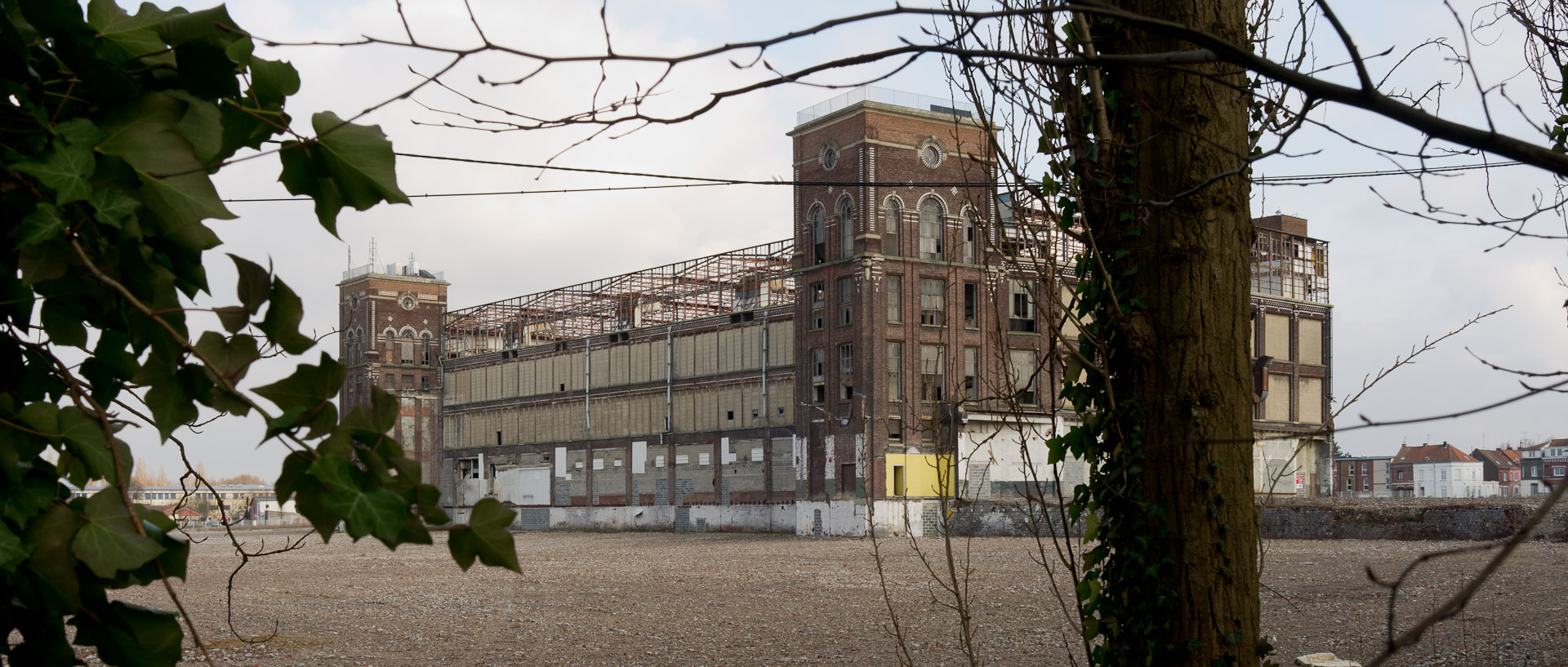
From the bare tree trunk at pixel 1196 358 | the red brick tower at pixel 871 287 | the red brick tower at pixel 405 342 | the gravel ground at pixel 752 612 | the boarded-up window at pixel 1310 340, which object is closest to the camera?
the bare tree trunk at pixel 1196 358

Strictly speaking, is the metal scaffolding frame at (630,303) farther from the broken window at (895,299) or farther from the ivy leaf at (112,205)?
the ivy leaf at (112,205)

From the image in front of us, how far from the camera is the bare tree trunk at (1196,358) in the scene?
4773 mm

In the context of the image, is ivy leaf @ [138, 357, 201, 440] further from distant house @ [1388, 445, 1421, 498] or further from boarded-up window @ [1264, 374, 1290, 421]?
distant house @ [1388, 445, 1421, 498]

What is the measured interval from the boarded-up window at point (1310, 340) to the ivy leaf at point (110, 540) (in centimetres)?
6033

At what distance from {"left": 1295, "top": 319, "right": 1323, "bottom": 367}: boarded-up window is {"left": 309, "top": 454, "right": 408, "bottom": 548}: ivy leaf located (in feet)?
198

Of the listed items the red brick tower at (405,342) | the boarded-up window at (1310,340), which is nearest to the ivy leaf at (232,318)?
the boarded-up window at (1310,340)

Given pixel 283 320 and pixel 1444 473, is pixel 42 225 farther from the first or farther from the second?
pixel 1444 473

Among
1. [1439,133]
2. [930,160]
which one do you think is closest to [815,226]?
[930,160]

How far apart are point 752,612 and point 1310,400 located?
47133mm

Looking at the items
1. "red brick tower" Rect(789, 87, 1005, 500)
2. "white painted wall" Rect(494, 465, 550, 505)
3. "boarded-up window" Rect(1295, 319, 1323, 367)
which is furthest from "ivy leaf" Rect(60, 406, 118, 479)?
"white painted wall" Rect(494, 465, 550, 505)

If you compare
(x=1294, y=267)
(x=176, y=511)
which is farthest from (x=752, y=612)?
(x=1294, y=267)

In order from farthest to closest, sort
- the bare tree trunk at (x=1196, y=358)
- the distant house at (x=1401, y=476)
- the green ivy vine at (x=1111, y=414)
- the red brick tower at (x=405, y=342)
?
the distant house at (x=1401, y=476) → the red brick tower at (x=405, y=342) → the green ivy vine at (x=1111, y=414) → the bare tree trunk at (x=1196, y=358)

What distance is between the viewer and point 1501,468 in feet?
374

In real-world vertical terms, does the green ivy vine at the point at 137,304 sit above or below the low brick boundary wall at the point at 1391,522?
above
